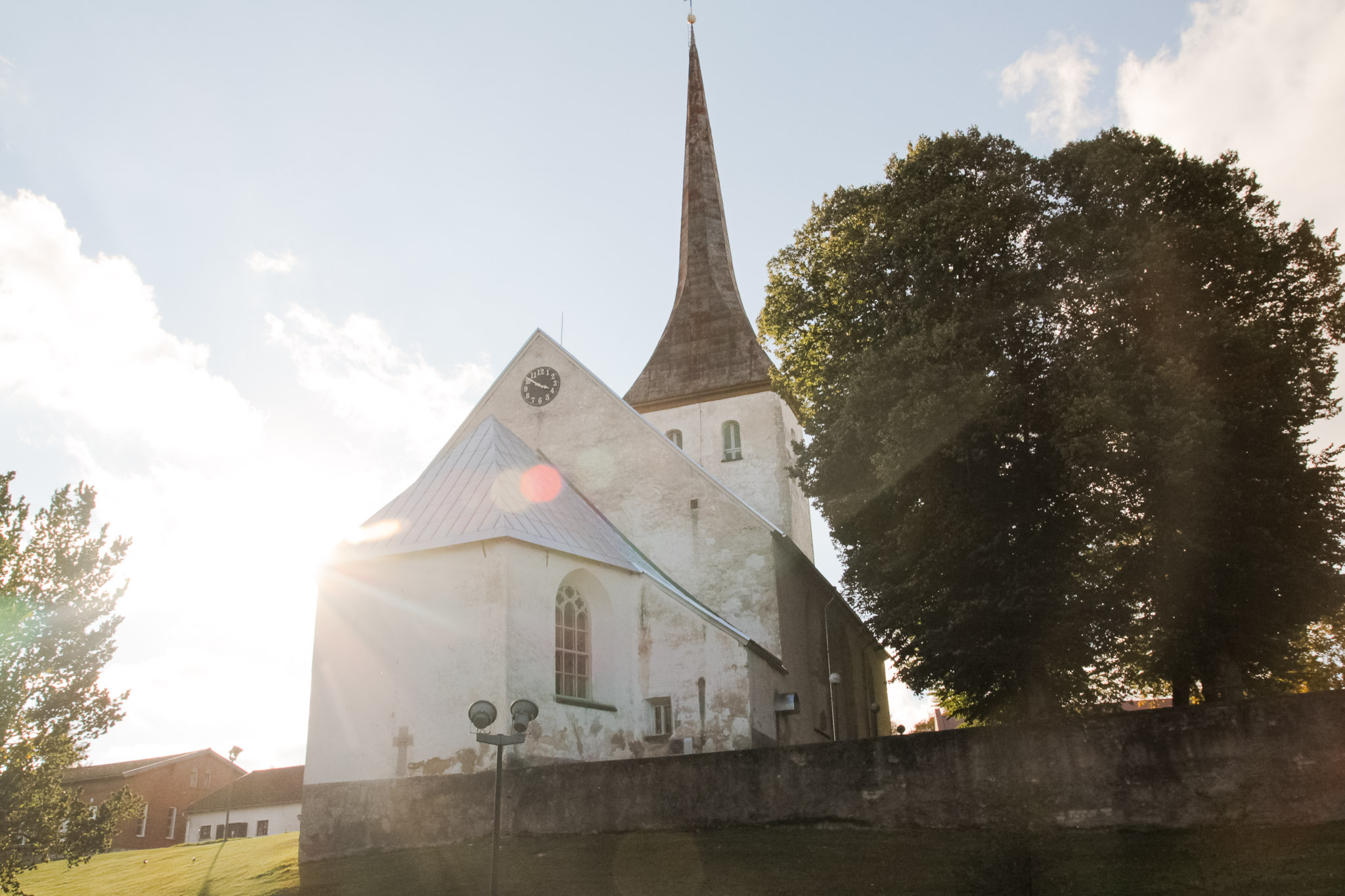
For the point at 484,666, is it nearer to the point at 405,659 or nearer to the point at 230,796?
the point at 405,659

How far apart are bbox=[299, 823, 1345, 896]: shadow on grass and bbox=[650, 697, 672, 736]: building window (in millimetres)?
5415

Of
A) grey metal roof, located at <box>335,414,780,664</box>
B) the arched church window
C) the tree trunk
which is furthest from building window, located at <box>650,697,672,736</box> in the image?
the tree trunk

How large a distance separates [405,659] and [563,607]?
3241mm

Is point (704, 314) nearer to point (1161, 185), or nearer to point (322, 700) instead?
point (1161, 185)

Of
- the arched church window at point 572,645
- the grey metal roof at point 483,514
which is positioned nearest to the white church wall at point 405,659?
the grey metal roof at point 483,514

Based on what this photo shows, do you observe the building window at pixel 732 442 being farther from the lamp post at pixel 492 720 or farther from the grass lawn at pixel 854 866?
the lamp post at pixel 492 720

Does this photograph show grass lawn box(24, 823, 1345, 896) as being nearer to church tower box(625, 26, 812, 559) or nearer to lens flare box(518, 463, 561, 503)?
lens flare box(518, 463, 561, 503)

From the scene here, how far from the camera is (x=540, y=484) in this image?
2216 cm

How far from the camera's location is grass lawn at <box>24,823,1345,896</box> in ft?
34.3

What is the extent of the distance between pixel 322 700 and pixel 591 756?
17.1 feet

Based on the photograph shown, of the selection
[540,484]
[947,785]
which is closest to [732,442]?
[540,484]

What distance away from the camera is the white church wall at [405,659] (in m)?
17.1

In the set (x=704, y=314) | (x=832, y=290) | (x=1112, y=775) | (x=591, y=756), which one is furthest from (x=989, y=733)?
(x=704, y=314)

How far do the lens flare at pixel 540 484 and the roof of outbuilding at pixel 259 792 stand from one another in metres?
34.1
